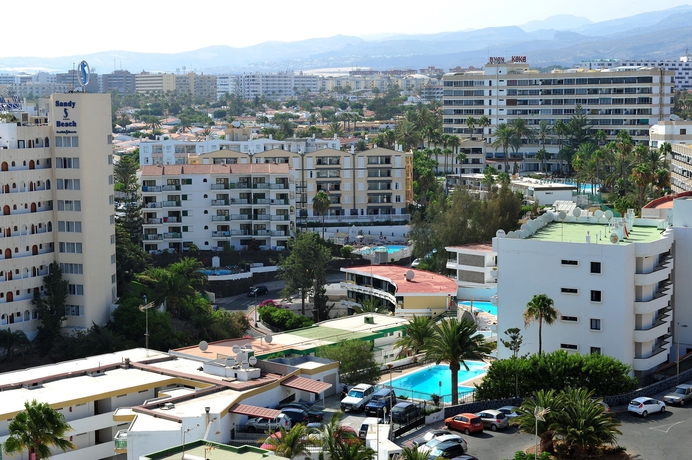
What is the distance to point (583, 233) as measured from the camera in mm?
65562

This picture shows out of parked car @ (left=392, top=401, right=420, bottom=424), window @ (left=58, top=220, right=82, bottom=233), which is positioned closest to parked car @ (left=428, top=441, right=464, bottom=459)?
parked car @ (left=392, top=401, right=420, bottom=424)

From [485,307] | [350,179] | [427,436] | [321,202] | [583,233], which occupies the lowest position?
[485,307]

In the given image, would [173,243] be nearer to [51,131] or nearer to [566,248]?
[51,131]

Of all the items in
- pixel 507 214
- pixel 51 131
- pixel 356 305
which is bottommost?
pixel 356 305

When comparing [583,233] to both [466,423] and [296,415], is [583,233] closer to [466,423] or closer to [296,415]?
[466,423]

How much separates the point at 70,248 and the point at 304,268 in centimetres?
1990

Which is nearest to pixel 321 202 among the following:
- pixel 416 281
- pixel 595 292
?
pixel 416 281

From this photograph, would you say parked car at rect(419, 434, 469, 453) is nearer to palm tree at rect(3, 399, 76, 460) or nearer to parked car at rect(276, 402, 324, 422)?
parked car at rect(276, 402, 324, 422)

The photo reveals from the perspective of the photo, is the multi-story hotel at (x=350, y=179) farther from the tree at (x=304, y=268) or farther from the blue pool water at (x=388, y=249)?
the tree at (x=304, y=268)

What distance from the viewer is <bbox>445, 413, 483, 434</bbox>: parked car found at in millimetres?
47469

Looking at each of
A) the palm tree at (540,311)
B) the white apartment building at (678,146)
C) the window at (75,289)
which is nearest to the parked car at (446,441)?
the palm tree at (540,311)

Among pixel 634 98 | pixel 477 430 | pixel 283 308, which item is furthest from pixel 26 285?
pixel 634 98

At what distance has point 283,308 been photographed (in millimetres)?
85938

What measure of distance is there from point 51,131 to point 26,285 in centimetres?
1109
